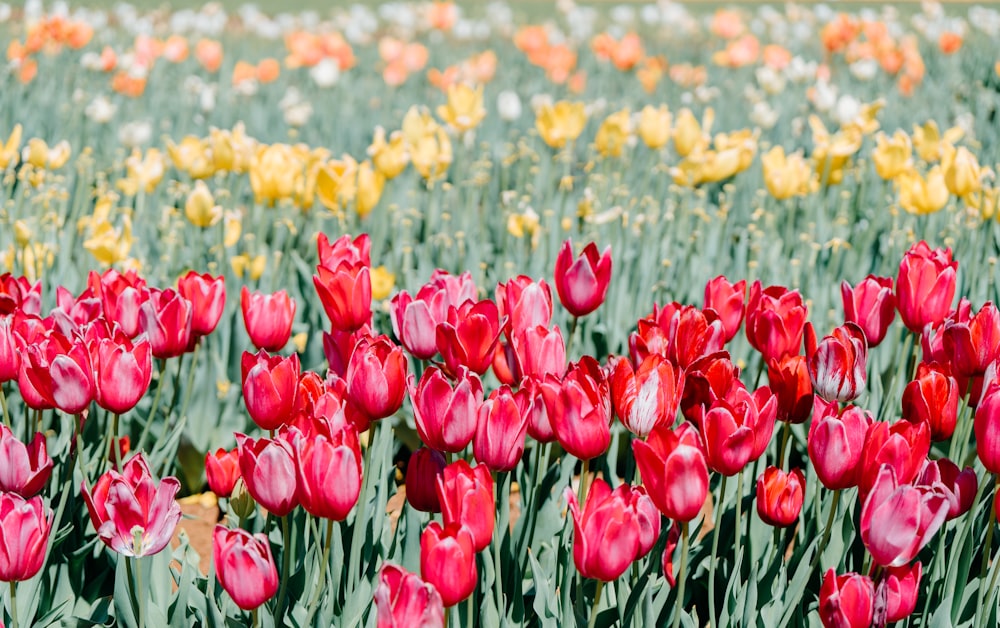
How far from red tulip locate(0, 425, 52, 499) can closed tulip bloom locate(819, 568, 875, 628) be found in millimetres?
987

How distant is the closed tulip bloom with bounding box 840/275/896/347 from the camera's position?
1.73m

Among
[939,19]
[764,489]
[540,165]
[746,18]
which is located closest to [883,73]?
[939,19]

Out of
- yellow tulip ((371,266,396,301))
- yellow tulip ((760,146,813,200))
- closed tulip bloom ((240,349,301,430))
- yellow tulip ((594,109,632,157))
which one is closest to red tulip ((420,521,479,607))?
closed tulip bloom ((240,349,301,430))

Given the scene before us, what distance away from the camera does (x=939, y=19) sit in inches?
395

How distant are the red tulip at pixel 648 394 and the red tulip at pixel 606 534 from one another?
0.18 metres

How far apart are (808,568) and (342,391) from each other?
2.25 ft

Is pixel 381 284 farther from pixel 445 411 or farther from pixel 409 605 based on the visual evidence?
pixel 409 605

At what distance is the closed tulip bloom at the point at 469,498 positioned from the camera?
1.22 metres

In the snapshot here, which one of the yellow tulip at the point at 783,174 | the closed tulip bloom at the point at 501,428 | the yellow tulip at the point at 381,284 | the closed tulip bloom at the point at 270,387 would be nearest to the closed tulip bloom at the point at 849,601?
the closed tulip bloom at the point at 501,428

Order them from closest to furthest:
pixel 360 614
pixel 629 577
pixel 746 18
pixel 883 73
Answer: pixel 360 614, pixel 629 577, pixel 883 73, pixel 746 18

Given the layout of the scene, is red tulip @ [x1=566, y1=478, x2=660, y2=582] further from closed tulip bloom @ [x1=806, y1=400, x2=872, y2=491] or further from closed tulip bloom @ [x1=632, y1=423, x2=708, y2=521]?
closed tulip bloom @ [x1=806, y1=400, x2=872, y2=491]

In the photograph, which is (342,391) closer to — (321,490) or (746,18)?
(321,490)

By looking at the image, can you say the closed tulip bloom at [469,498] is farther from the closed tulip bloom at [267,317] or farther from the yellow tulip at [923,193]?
the yellow tulip at [923,193]

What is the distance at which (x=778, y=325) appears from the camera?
5.39 ft
